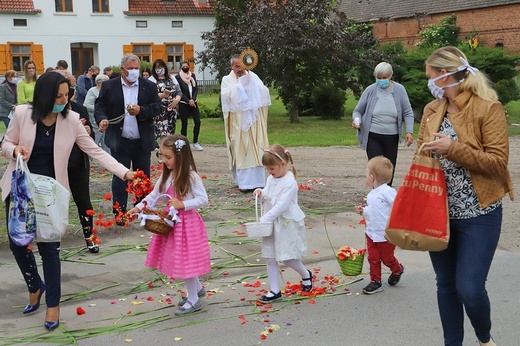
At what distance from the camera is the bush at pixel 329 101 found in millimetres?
27078

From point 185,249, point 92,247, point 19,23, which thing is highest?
point 19,23

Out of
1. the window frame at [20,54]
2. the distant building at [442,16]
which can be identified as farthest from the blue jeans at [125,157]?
the window frame at [20,54]

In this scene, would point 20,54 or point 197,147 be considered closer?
point 197,147

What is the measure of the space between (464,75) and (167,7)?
45.6 metres

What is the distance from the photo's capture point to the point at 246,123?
38.1 feet

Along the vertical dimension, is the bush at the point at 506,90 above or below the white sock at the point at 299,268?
above

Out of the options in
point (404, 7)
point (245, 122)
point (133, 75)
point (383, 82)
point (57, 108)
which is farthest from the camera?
point (404, 7)

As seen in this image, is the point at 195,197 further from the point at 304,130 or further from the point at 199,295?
the point at 304,130

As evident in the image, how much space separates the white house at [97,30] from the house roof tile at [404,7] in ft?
35.0

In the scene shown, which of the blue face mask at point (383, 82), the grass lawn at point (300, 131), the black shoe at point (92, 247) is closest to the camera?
the black shoe at point (92, 247)

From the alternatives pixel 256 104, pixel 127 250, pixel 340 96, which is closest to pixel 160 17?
pixel 340 96

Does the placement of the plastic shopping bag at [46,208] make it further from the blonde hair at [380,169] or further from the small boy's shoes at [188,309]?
the blonde hair at [380,169]

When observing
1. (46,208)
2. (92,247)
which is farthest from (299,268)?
(92,247)

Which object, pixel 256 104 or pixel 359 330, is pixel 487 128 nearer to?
pixel 359 330
